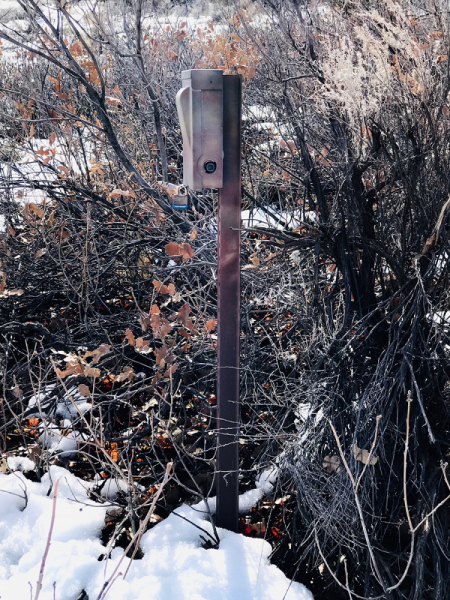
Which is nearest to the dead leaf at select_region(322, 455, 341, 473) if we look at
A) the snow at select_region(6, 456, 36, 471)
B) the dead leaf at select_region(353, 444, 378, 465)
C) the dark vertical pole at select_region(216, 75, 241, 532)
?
the dead leaf at select_region(353, 444, 378, 465)

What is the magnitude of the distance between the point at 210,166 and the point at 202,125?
0.16m

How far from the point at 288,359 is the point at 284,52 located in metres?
2.50

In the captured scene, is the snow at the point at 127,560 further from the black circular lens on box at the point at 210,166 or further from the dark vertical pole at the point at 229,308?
the black circular lens on box at the point at 210,166

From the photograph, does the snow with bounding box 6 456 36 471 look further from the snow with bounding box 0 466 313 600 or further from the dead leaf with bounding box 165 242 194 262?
the dead leaf with bounding box 165 242 194 262

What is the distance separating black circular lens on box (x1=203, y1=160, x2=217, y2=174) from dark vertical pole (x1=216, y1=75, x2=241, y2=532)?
57 mm

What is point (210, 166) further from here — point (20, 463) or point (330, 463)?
point (20, 463)

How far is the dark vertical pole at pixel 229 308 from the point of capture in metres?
2.17

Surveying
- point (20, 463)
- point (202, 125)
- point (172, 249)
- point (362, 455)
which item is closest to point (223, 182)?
point (202, 125)

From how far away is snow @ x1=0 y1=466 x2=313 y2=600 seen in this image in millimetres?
2297

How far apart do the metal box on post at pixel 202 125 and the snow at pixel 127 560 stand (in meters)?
1.35

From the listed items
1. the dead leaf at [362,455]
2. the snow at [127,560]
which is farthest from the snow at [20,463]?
the dead leaf at [362,455]

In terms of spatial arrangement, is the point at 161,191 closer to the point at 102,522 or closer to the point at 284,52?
the point at 284,52

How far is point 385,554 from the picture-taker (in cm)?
254

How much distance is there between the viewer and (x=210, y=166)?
217cm
